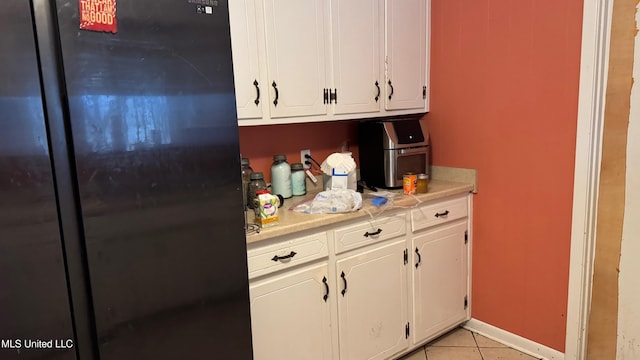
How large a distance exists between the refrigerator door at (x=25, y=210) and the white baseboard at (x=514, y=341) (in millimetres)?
2304

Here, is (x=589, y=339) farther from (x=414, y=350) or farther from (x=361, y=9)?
(x=361, y=9)

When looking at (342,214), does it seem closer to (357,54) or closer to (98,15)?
(357,54)

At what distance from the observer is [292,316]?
1851mm

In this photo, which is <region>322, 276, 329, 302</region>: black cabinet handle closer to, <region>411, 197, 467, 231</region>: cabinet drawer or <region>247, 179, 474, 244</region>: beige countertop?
<region>247, 179, 474, 244</region>: beige countertop

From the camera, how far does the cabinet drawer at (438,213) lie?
2289 mm

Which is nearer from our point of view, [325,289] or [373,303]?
[325,289]

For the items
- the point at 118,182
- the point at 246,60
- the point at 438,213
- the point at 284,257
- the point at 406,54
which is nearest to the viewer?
the point at 118,182

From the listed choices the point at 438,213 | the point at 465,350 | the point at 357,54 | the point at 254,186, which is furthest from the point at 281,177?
the point at 465,350

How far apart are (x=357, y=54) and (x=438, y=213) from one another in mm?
971

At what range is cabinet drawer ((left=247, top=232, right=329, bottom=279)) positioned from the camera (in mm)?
1697

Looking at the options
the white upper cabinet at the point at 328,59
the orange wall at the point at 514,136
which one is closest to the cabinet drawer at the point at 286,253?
the white upper cabinet at the point at 328,59

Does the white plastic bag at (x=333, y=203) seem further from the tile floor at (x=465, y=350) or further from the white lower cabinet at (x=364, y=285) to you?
the tile floor at (x=465, y=350)

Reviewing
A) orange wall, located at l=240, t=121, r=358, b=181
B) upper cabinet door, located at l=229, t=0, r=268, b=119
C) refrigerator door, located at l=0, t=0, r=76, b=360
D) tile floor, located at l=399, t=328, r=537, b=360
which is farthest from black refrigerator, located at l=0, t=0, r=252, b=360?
tile floor, located at l=399, t=328, r=537, b=360

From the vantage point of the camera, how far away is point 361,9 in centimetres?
226
